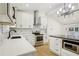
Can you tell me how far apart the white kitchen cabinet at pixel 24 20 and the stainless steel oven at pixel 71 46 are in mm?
2805

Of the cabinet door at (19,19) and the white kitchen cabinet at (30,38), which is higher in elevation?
A: the cabinet door at (19,19)

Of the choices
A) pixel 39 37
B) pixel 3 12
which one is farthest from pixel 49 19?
pixel 3 12

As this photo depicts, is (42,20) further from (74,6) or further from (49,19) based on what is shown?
(74,6)

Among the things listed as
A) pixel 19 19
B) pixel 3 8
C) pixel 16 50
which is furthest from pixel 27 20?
pixel 3 8

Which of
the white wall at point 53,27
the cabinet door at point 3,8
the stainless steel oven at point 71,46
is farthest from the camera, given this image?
the white wall at point 53,27

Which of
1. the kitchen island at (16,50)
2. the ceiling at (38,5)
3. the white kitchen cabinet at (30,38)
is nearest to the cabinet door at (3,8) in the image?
the kitchen island at (16,50)

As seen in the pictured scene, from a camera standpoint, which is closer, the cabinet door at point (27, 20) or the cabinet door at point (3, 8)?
the cabinet door at point (3, 8)

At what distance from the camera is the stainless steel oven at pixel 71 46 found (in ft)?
6.90

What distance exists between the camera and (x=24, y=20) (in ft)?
15.8

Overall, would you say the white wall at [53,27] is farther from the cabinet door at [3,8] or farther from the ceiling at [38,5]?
the cabinet door at [3,8]

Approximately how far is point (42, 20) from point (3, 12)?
16.0ft

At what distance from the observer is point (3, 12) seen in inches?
29.0

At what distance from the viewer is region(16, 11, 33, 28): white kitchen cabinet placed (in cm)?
464

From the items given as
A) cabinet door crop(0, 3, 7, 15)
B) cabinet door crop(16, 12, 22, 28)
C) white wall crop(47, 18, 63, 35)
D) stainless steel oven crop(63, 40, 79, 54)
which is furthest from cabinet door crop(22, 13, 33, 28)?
cabinet door crop(0, 3, 7, 15)
